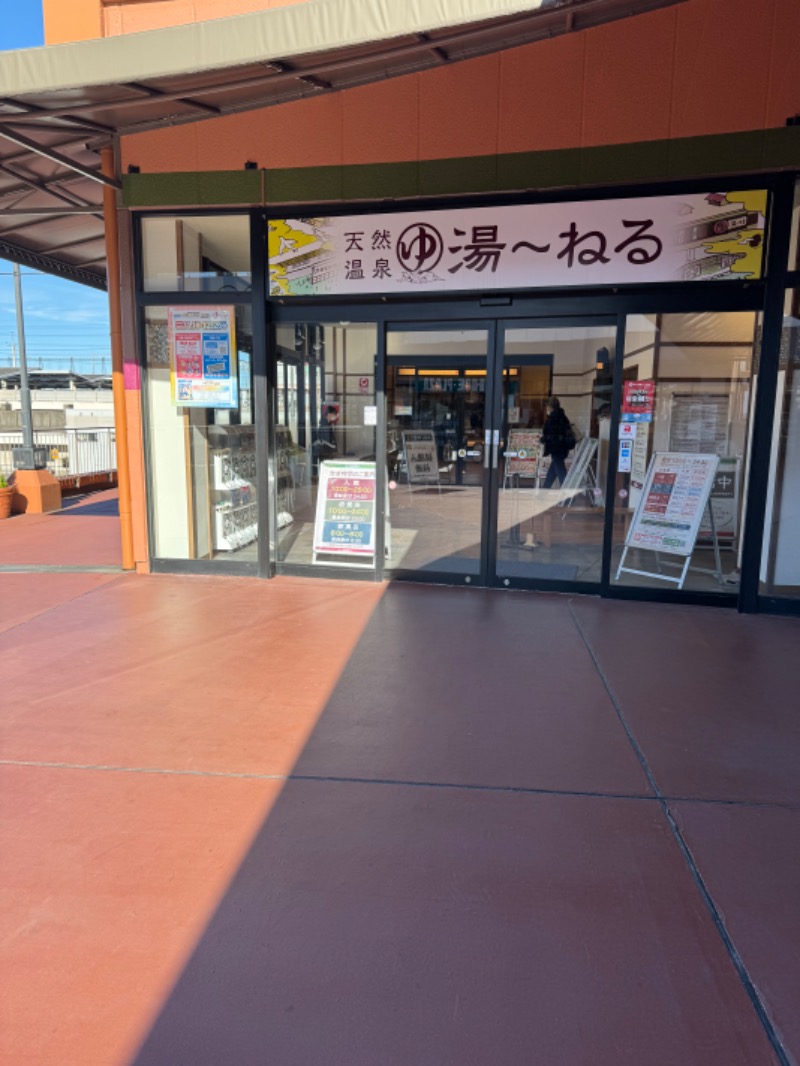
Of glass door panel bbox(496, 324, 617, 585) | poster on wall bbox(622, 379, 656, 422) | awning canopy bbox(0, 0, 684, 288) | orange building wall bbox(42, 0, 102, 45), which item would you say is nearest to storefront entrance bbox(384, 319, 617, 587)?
glass door panel bbox(496, 324, 617, 585)

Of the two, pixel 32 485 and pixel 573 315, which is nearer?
pixel 573 315

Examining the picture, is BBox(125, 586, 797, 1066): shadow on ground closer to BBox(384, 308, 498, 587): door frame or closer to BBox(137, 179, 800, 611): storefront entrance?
BBox(384, 308, 498, 587): door frame

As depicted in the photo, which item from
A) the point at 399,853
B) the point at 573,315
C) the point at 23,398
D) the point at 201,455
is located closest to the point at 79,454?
the point at 23,398

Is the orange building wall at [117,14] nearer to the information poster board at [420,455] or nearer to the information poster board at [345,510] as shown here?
the information poster board at [420,455]

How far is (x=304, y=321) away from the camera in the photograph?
6148 millimetres

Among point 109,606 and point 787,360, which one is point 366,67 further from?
point 109,606

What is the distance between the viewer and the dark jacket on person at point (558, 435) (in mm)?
5945

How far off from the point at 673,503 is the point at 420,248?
2.95 m

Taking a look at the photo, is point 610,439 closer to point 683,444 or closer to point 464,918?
point 683,444

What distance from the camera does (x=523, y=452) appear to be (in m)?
6.04

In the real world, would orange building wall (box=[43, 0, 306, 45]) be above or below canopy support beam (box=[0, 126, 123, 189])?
above

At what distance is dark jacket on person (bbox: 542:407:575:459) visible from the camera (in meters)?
5.95

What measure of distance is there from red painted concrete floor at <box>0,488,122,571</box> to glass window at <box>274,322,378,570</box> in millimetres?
1932

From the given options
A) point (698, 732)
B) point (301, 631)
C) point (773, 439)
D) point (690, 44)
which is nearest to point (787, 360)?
point (773, 439)
